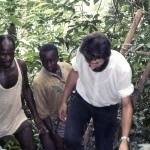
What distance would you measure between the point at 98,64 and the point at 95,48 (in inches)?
6.0

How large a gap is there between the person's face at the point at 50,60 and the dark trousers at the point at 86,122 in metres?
0.66

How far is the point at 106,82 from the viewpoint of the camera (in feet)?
9.90

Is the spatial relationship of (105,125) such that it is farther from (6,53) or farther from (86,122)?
(6,53)

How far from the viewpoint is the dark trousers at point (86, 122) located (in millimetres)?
3186

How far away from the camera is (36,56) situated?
4.37 meters

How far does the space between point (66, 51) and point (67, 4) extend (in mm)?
822

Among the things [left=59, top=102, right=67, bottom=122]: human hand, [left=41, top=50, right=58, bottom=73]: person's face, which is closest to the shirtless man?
[left=41, top=50, right=58, bottom=73]: person's face

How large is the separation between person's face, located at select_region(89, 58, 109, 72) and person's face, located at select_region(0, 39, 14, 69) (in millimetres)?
946

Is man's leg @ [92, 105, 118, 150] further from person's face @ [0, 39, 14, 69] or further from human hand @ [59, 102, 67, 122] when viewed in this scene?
person's face @ [0, 39, 14, 69]

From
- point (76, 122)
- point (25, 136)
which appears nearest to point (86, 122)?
point (76, 122)

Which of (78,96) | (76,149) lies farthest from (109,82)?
(76,149)

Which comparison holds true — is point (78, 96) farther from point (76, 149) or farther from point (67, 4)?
point (67, 4)

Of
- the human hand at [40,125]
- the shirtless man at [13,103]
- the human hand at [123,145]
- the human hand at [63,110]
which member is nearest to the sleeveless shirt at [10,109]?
the shirtless man at [13,103]

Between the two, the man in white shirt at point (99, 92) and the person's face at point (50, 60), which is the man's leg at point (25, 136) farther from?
the person's face at point (50, 60)
